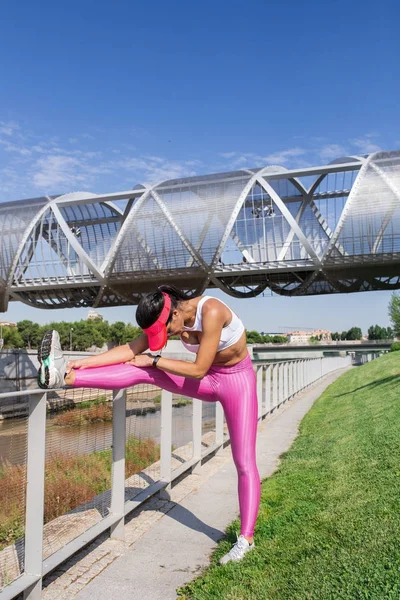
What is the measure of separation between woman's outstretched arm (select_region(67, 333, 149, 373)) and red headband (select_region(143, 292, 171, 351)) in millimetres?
310

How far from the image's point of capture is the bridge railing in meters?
3.44

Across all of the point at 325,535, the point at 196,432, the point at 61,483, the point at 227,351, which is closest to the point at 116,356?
the point at 227,351

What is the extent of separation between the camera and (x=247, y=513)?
155 inches

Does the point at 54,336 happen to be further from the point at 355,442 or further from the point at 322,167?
the point at 322,167

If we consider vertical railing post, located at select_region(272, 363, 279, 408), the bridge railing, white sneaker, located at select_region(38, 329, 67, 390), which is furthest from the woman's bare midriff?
vertical railing post, located at select_region(272, 363, 279, 408)

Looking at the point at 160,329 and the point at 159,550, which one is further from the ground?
the point at 160,329

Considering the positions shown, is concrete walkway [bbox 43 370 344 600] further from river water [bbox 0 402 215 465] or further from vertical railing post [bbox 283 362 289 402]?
vertical railing post [bbox 283 362 289 402]

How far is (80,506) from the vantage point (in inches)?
182

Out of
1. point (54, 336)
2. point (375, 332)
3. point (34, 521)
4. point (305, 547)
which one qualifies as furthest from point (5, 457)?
point (375, 332)

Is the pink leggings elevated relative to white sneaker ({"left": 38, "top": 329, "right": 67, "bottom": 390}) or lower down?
lower down

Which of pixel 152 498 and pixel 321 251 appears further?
pixel 321 251

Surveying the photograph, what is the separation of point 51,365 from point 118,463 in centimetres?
150

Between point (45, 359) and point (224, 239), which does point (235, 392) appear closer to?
point (45, 359)

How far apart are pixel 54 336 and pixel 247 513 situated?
5.91 ft
